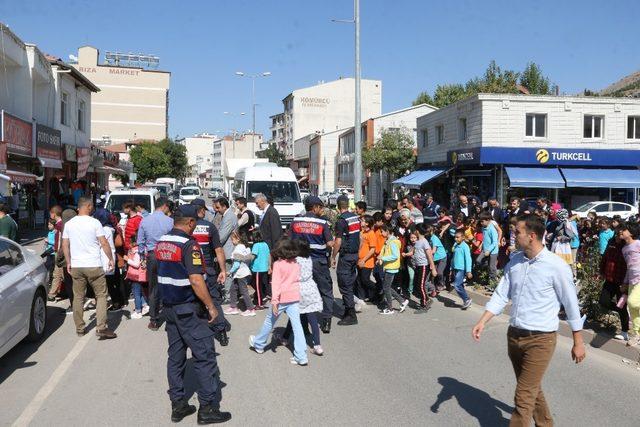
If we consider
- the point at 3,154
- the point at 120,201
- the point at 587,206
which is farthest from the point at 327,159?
the point at 3,154

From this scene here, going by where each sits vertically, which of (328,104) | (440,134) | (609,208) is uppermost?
(328,104)

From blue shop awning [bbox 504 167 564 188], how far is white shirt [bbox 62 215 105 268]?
23008 millimetres

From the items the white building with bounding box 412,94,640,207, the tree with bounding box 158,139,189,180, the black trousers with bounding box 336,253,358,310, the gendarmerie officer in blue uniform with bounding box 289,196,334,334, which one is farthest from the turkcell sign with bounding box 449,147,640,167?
the tree with bounding box 158,139,189,180

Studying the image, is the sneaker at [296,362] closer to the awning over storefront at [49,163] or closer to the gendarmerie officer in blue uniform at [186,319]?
the gendarmerie officer in blue uniform at [186,319]

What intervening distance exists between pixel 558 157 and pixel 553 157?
25cm

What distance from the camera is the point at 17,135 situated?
1838cm

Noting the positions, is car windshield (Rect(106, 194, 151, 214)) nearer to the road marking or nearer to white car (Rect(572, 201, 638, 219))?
the road marking

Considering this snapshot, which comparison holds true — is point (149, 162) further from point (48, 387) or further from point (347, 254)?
point (48, 387)

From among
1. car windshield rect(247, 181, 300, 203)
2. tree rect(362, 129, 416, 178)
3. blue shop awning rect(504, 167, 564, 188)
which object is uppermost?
tree rect(362, 129, 416, 178)

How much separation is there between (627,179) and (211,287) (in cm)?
2708

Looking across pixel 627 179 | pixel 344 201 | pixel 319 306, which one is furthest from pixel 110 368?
pixel 627 179

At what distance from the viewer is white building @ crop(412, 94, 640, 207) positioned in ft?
91.7

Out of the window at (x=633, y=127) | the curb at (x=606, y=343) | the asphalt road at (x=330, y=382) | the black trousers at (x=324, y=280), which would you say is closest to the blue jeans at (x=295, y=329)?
the asphalt road at (x=330, y=382)

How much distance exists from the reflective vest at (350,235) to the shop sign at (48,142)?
54.1 feet
